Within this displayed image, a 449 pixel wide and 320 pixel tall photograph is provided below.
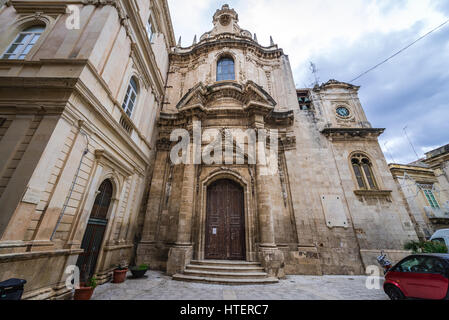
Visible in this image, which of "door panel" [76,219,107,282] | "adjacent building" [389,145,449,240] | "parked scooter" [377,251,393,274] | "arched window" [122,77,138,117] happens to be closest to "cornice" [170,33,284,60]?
"arched window" [122,77,138,117]

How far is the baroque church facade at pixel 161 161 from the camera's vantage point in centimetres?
451

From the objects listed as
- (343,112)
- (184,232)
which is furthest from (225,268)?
(343,112)

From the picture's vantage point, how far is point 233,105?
428 inches

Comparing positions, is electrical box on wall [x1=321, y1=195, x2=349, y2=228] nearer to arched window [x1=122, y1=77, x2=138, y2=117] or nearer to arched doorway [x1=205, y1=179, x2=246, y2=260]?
arched doorway [x1=205, y1=179, x2=246, y2=260]

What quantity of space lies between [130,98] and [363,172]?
1378cm

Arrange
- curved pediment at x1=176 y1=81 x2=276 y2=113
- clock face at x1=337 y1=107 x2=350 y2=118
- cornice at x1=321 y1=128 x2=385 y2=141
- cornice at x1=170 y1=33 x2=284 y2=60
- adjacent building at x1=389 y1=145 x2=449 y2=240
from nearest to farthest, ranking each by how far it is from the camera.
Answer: curved pediment at x1=176 y1=81 x2=276 y2=113 → cornice at x1=321 y1=128 x2=385 y2=141 → adjacent building at x1=389 y1=145 x2=449 y2=240 → clock face at x1=337 y1=107 x2=350 y2=118 → cornice at x1=170 y1=33 x2=284 y2=60

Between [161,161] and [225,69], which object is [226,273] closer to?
[161,161]

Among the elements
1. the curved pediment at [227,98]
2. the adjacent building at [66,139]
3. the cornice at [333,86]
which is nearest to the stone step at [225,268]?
the adjacent building at [66,139]

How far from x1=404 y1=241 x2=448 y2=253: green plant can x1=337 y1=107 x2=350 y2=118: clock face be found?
7.99 m

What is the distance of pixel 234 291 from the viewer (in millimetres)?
5281

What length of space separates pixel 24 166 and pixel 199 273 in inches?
249

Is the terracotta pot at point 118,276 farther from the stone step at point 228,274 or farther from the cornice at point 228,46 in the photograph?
the cornice at point 228,46

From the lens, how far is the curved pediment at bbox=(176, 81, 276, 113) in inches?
395

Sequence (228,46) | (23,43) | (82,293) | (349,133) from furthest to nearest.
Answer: (228,46) → (349,133) → (23,43) → (82,293)
